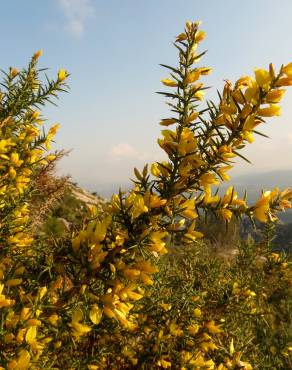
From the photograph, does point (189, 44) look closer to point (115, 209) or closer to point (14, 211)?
point (115, 209)

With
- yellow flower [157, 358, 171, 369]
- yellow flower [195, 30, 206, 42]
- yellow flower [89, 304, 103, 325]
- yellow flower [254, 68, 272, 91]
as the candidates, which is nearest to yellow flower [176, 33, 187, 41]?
yellow flower [195, 30, 206, 42]

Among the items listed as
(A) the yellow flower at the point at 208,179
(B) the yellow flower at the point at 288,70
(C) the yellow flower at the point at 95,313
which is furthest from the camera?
(C) the yellow flower at the point at 95,313

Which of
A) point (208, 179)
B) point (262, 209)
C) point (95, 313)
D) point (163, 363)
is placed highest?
point (208, 179)

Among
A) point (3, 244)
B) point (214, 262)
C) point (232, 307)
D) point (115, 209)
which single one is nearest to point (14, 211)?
point (3, 244)

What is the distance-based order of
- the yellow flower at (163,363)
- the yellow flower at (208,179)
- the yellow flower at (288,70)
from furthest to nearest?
the yellow flower at (163,363) → the yellow flower at (208,179) → the yellow flower at (288,70)

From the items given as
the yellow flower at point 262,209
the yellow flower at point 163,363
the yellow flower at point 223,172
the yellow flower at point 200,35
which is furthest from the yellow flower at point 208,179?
the yellow flower at point 163,363

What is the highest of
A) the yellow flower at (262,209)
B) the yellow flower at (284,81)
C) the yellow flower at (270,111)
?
the yellow flower at (284,81)

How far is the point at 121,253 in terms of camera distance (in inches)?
52.8

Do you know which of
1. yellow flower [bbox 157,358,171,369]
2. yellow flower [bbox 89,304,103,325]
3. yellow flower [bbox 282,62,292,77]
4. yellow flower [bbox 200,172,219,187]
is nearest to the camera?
yellow flower [bbox 282,62,292,77]

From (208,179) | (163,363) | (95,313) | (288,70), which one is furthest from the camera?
(163,363)

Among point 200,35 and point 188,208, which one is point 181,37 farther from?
point 188,208

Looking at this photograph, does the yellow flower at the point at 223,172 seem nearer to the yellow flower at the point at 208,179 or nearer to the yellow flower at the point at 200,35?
the yellow flower at the point at 208,179

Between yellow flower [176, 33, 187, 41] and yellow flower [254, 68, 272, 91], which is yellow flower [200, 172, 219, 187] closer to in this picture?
yellow flower [254, 68, 272, 91]

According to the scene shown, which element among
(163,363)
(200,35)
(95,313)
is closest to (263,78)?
(200,35)
